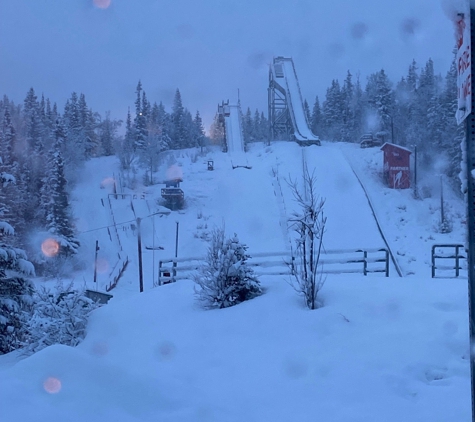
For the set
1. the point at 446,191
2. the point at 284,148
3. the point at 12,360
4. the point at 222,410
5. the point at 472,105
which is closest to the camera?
the point at 472,105

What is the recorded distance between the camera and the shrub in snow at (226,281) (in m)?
10.2

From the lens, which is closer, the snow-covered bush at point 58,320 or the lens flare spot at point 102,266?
the snow-covered bush at point 58,320

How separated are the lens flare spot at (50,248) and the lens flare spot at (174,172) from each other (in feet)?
41.8

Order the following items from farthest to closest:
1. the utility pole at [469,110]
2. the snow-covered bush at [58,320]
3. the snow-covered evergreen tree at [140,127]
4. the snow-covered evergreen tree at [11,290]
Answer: the snow-covered evergreen tree at [140,127]
the snow-covered evergreen tree at [11,290]
the snow-covered bush at [58,320]
the utility pole at [469,110]

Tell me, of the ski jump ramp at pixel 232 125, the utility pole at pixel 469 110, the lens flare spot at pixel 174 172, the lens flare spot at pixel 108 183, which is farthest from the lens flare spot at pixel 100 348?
the ski jump ramp at pixel 232 125

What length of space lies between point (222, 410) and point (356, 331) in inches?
116

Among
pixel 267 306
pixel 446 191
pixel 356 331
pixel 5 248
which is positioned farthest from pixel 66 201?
pixel 356 331

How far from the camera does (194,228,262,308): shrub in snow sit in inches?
403

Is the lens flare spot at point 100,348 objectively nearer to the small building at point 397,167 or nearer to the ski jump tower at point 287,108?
the small building at point 397,167

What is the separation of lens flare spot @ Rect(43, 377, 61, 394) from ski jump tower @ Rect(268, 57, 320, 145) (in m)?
40.1

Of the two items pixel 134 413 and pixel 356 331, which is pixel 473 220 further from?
pixel 356 331

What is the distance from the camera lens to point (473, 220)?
2.65 m

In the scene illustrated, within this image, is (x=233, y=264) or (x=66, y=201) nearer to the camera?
(x=233, y=264)

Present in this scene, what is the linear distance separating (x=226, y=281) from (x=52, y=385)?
6.05 metres
